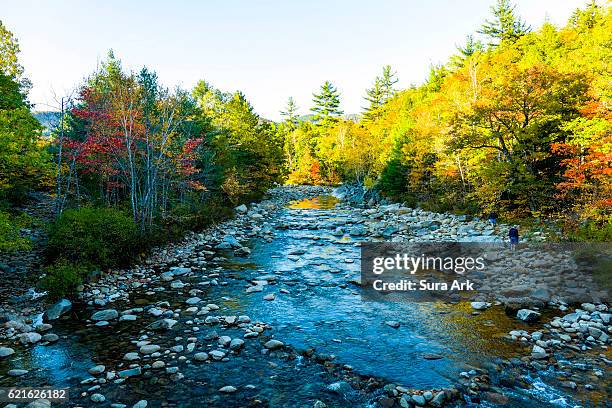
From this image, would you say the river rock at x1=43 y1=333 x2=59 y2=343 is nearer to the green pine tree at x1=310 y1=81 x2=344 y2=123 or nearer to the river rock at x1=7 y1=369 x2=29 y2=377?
the river rock at x1=7 y1=369 x2=29 y2=377

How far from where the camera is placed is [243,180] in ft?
97.5

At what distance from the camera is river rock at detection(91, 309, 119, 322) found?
8594 mm

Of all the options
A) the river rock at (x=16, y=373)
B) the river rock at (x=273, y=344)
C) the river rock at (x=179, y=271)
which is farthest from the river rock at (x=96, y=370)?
the river rock at (x=179, y=271)

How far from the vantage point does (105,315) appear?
8695mm

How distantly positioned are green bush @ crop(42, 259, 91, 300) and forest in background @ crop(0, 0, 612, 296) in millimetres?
36

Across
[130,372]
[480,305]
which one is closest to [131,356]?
[130,372]

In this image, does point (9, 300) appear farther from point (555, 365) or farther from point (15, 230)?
point (555, 365)

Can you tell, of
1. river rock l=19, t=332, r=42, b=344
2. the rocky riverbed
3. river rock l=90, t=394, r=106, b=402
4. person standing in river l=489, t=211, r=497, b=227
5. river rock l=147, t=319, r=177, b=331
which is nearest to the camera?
river rock l=90, t=394, r=106, b=402

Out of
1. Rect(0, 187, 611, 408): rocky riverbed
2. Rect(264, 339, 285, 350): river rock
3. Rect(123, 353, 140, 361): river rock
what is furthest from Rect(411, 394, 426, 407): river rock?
Rect(123, 353, 140, 361): river rock

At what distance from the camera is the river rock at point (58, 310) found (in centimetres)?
852

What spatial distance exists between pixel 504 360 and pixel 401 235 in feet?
40.0

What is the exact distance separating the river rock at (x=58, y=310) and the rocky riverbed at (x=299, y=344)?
0.10 feet

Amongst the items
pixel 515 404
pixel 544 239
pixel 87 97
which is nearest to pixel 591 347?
pixel 515 404

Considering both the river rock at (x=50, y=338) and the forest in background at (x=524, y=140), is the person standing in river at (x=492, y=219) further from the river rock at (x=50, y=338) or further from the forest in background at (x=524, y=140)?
the river rock at (x=50, y=338)
